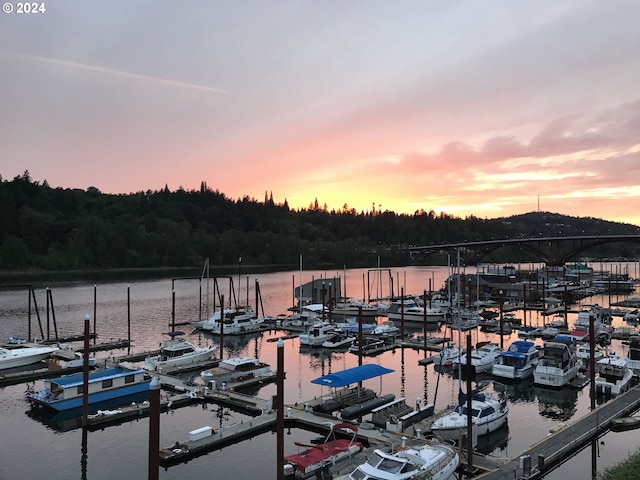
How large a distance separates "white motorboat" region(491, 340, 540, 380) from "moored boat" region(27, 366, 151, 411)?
23556 mm

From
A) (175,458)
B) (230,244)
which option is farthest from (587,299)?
(230,244)

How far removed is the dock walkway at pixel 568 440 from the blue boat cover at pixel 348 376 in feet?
30.8

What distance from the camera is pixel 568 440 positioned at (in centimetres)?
2283

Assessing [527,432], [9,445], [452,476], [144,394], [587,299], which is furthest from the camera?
[587,299]

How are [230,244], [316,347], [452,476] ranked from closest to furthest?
[452,476] < [316,347] < [230,244]

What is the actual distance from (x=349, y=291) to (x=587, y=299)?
45785mm

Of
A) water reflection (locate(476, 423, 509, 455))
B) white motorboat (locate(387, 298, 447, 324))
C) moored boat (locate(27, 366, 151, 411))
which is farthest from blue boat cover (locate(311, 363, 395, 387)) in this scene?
white motorboat (locate(387, 298, 447, 324))

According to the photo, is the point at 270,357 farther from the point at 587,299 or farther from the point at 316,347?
the point at 587,299

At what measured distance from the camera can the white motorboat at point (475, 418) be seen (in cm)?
2379

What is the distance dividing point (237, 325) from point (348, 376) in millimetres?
28998

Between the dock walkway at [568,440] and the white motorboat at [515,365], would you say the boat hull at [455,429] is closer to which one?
the dock walkway at [568,440]

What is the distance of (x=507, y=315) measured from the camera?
68438 mm

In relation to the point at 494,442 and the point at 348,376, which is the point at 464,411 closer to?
the point at 494,442

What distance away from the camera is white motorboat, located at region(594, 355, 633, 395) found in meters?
30.4
